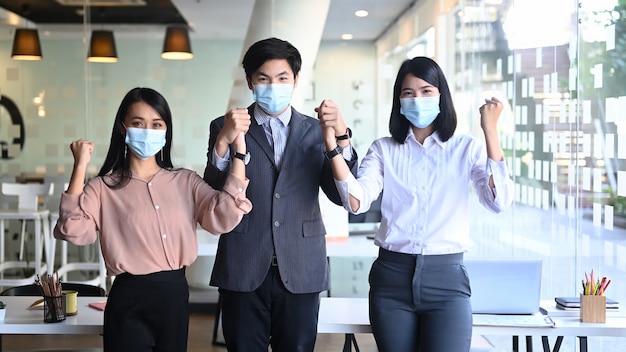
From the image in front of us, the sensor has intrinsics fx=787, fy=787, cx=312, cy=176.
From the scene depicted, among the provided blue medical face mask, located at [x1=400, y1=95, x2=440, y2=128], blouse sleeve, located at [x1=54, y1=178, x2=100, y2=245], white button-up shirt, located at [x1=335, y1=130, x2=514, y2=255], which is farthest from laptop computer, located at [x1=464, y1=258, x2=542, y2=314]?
blouse sleeve, located at [x1=54, y1=178, x2=100, y2=245]

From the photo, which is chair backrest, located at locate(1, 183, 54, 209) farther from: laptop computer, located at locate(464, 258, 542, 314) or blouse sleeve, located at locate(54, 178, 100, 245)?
laptop computer, located at locate(464, 258, 542, 314)

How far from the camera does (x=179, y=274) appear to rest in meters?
2.52

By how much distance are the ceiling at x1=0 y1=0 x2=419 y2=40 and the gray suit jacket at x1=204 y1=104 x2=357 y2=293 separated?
13.1 feet

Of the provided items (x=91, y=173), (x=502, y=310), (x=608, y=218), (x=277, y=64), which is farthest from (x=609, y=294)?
(x=91, y=173)

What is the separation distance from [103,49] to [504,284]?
466 centimetres

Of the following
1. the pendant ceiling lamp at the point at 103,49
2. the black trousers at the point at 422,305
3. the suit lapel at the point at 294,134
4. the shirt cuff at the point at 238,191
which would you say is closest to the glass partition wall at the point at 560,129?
the black trousers at the point at 422,305

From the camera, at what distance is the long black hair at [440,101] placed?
99.3 inches

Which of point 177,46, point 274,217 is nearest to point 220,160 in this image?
point 274,217

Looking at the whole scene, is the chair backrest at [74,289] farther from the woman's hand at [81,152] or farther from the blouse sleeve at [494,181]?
the blouse sleeve at [494,181]

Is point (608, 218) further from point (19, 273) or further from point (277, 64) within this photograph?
point (19, 273)

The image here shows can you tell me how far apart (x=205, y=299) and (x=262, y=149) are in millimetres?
4111

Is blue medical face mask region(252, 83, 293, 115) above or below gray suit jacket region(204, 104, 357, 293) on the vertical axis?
above

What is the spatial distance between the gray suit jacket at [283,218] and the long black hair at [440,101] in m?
0.19

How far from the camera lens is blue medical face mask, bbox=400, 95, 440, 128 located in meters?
2.50
